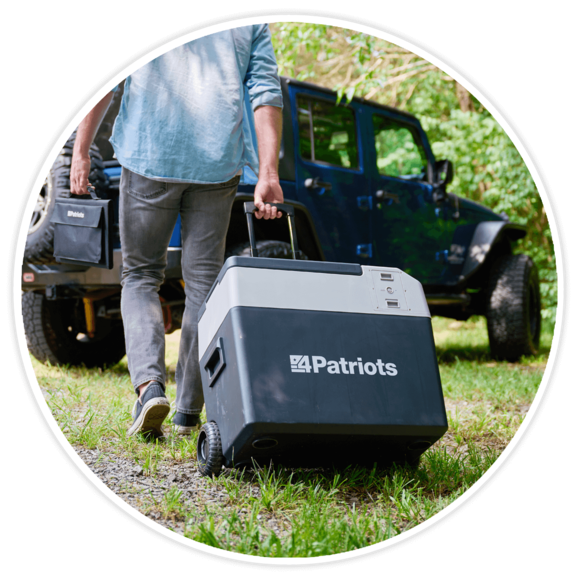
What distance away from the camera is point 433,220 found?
4.55 metres

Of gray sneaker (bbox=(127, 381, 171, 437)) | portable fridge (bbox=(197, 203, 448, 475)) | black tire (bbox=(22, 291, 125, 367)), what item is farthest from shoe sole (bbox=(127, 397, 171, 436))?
black tire (bbox=(22, 291, 125, 367))

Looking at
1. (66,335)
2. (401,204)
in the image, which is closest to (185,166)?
(66,335)

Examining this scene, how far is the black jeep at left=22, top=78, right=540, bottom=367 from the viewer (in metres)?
3.23

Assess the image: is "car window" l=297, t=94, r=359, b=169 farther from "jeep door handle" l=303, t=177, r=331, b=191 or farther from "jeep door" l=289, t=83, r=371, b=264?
"jeep door handle" l=303, t=177, r=331, b=191

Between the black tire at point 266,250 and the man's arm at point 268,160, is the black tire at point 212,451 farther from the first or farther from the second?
the black tire at point 266,250

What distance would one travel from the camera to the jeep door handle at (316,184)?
3629 mm

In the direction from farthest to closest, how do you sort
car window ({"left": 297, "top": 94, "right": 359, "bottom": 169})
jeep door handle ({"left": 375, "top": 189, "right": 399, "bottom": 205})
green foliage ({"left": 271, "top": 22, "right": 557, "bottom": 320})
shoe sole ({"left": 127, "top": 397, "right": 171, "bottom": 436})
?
1. green foliage ({"left": 271, "top": 22, "right": 557, "bottom": 320})
2. jeep door handle ({"left": 375, "top": 189, "right": 399, "bottom": 205})
3. car window ({"left": 297, "top": 94, "right": 359, "bottom": 169})
4. shoe sole ({"left": 127, "top": 397, "right": 171, "bottom": 436})

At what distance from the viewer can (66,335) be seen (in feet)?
12.6

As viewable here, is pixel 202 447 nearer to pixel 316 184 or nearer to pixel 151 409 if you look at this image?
pixel 151 409

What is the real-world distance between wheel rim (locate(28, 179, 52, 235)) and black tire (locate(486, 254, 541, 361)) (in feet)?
10.5

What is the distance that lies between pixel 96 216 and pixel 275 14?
99 cm

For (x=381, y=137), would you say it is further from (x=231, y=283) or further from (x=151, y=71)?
(x=231, y=283)

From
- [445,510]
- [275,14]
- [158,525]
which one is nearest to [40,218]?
[275,14]

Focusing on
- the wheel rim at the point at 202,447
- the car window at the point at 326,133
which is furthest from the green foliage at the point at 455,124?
the wheel rim at the point at 202,447
